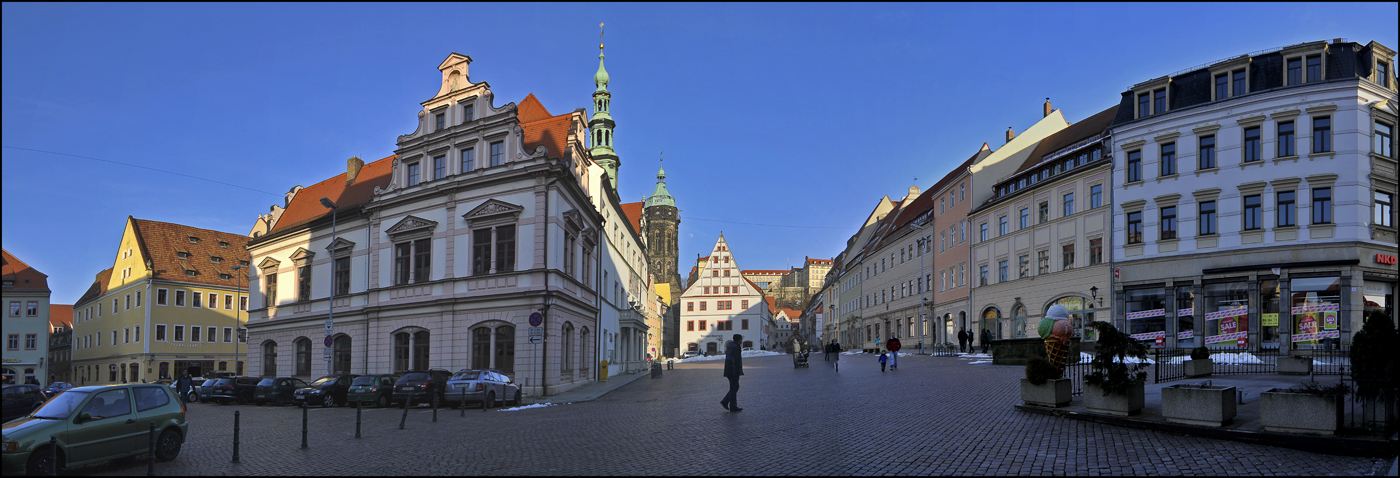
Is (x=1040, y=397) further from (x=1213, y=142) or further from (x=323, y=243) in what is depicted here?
(x=323, y=243)

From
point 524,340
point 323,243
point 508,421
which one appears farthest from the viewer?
point 323,243

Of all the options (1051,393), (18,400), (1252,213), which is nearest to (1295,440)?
(1051,393)

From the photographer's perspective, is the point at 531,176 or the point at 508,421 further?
the point at 531,176

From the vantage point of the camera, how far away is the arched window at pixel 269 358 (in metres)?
45.7

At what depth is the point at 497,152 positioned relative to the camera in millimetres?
34312

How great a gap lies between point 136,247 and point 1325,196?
7685 cm

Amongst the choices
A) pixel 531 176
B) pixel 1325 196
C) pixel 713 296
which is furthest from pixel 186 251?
pixel 1325 196

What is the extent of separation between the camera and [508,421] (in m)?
19.2

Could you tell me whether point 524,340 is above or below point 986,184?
below

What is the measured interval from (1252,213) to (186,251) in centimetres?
7277

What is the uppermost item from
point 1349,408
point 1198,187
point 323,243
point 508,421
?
point 1198,187

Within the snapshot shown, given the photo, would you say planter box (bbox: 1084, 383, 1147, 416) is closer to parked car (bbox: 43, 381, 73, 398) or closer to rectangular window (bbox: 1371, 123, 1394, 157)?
rectangular window (bbox: 1371, 123, 1394, 157)

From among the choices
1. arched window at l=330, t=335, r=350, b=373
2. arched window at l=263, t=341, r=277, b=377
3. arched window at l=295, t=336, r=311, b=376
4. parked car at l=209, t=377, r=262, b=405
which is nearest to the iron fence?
parked car at l=209, t=377, r=262, b=405

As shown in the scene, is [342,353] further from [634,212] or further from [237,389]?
[634,212]
